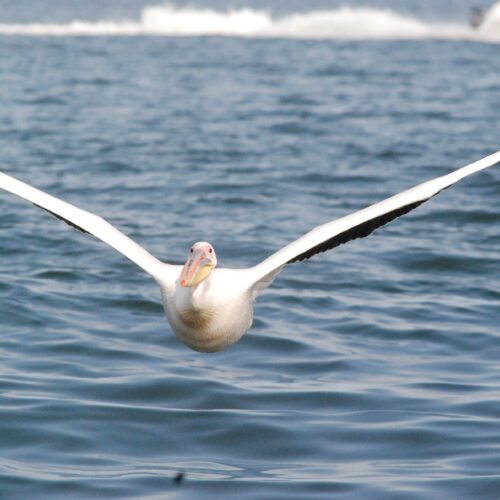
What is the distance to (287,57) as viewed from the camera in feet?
119

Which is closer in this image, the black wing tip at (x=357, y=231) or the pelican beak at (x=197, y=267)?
the pelican beak at (x=197, y=267)

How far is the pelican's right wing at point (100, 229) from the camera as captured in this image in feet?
25.1

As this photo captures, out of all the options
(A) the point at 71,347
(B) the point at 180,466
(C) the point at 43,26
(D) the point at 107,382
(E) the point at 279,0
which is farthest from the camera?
(E) the point at 279,0

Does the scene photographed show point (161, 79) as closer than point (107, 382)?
No

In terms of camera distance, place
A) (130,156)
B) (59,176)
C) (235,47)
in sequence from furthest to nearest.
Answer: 1. (235,47)
2. (130,156)
3. (59,176)

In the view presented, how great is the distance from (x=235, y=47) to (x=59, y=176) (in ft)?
82.4

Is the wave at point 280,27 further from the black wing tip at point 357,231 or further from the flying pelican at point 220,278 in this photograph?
the flying pelican at point 220,278

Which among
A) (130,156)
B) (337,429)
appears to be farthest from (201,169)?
(337,429)

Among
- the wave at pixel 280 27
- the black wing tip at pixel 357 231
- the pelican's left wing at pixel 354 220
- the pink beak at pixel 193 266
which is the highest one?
the wave at pixel 280 27

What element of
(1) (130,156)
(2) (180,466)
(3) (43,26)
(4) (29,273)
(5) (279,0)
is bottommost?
(2) (180,466)

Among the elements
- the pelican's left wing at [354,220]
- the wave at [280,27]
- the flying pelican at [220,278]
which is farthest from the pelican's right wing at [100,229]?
the wave at [280,27]

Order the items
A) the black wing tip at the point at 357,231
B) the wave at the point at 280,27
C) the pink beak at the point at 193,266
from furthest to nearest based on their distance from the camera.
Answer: the wave at the point at 280,27, the black wing tip at the point at 357,231, the pink beak at the point at 193,266

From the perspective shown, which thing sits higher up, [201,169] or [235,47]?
[235,47]

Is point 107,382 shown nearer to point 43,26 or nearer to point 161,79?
point 161,79
